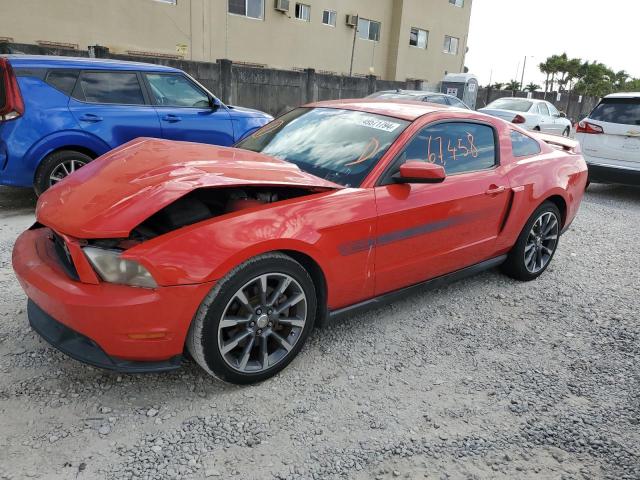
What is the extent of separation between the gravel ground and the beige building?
52.2 ft

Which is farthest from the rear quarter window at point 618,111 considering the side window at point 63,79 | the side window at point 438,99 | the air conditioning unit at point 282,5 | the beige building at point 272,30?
the air conditioning unit at point 282,5

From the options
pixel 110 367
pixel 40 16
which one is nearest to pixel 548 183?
pixel 110 367

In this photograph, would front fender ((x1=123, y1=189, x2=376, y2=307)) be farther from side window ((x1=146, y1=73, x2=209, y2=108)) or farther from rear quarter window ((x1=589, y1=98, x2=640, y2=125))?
rear quarter window ((x1=589, y1=98, x2=640, y2=125))

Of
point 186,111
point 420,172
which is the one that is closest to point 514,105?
point 186,111

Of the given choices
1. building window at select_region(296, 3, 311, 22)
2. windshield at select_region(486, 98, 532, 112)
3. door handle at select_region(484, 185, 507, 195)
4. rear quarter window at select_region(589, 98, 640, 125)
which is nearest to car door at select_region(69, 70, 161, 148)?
door handle at select_region(484, 185, 507, 195)

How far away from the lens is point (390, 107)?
3.62 metres

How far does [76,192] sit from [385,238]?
1.78 metres

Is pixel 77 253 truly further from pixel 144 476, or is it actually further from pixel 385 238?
pixel 385 238

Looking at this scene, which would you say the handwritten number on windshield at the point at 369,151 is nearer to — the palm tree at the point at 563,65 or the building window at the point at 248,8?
the building window at the point at 248,8

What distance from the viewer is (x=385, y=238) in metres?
3.02

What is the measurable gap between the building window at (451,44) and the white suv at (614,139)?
85.1 feet

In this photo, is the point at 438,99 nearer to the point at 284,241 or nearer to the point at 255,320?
the point at 284,241

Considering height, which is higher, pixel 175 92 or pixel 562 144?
pixel 175 92

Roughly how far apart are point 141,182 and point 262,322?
0.96 meters
